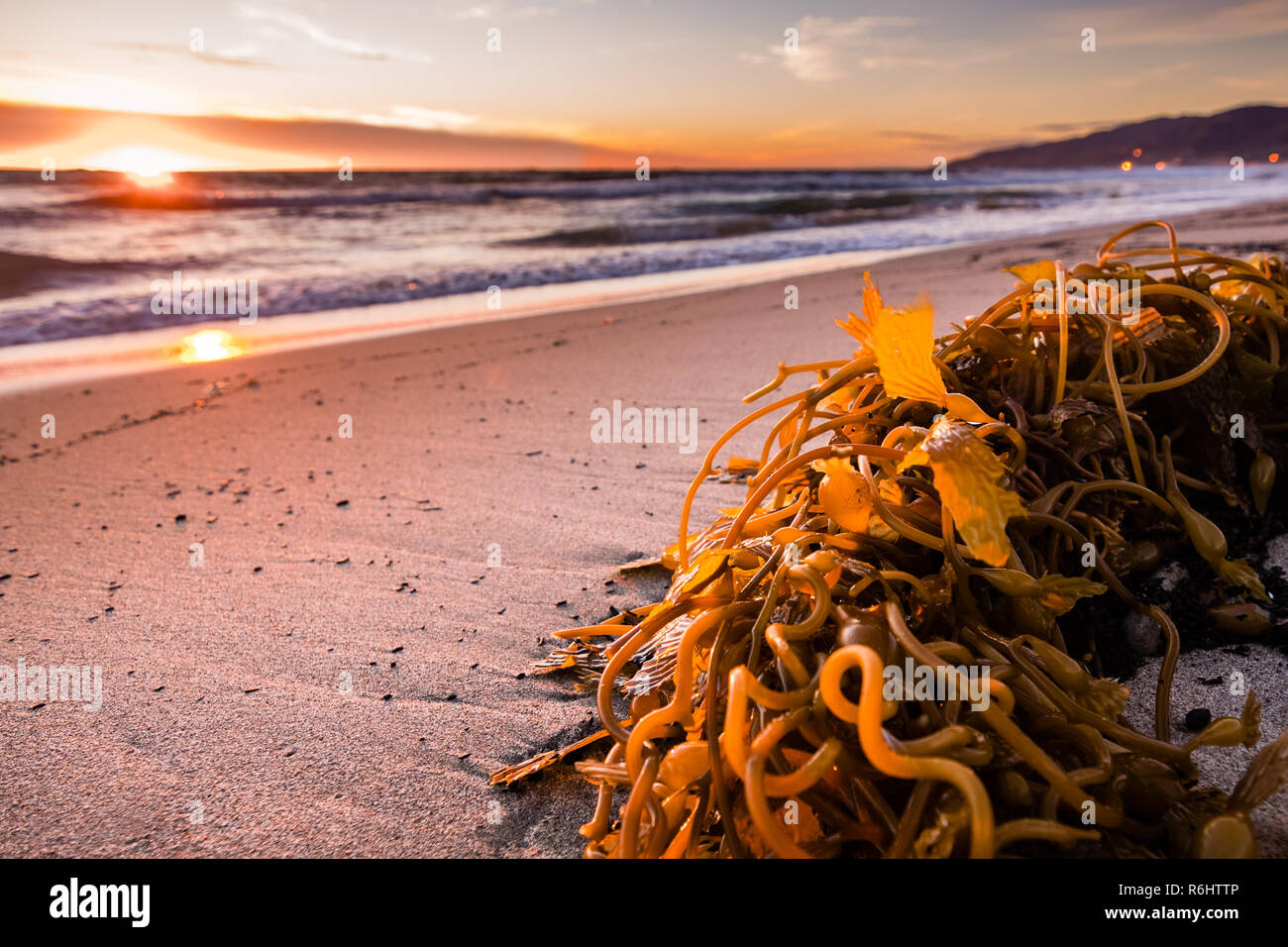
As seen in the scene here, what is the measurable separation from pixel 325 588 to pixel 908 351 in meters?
1.75

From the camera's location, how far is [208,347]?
6.20m

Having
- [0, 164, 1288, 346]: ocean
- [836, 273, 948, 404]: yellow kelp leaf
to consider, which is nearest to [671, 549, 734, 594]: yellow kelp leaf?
[836, 273, 948, 404]: yellow kelp leaf

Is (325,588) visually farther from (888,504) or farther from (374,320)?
(374,320)

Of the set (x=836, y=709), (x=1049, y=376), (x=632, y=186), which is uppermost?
(x=632, y=186)

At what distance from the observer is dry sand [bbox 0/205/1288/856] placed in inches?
55.1

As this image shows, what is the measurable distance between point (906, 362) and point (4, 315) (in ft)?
29.8

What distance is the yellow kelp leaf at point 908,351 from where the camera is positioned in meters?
1.10

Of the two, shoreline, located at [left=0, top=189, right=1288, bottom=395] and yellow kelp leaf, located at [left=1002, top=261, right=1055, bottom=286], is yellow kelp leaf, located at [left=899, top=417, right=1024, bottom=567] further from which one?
shoreline, located at [left=0, top=189, right=1288, bottom=395]

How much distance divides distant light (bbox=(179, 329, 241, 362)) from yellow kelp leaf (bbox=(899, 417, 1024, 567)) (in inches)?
225

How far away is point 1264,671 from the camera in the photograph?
1.40 metres

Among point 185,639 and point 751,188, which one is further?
point 751,188

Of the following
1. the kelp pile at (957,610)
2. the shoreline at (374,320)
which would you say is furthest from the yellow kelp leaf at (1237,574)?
the shoreline at (374,320)
